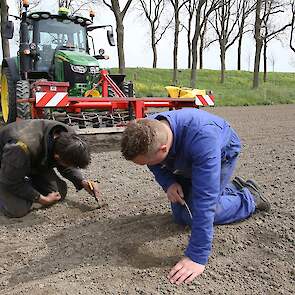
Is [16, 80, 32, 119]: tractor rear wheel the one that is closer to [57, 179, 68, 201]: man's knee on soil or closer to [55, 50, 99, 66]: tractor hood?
[55, 50, 99, 66]: tractor hood

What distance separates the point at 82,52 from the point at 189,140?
6326mm

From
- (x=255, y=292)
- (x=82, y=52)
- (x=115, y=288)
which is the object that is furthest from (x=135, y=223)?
(x=82, y=52)

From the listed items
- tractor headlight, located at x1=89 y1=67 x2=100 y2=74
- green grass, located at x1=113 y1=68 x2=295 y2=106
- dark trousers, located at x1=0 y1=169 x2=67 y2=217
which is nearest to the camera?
dark trousers, located at x1=0 y1=169 x2=67 y2=217

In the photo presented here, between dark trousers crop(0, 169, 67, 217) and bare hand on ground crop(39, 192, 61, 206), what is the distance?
0.45 ft

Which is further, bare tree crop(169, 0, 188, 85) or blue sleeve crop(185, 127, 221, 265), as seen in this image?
bare tree crop(169, 0, 188, 85)

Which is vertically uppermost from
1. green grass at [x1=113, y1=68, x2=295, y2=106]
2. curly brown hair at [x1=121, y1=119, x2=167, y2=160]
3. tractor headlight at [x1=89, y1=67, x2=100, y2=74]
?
tractor headlight at [x1=89, y1=67, x2=100, y2=74]

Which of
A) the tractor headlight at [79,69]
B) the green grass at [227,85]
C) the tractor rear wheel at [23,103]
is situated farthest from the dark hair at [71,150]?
the green grass at [227,85]

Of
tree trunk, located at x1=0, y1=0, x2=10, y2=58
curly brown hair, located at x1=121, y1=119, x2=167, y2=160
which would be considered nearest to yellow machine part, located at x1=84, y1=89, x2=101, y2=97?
curly brown hair, located at x1=121, y1=119, x2=167, y2=160

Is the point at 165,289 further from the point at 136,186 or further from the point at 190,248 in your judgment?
the point at 136,186

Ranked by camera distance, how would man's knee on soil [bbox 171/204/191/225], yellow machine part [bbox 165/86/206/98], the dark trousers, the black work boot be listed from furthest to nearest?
1. yellow machine part [bbox 165/86/206/98]
2. the dark trousers
3. the black work boot
4. man's knee on soil [bbox 171/204/191/225]

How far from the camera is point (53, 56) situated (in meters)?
8.09

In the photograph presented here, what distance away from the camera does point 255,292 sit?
2424 millimetres

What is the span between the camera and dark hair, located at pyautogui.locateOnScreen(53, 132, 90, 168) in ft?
10.2

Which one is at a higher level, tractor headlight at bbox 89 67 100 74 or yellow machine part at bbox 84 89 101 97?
tractor headlight at bbox 89 67 100 74
